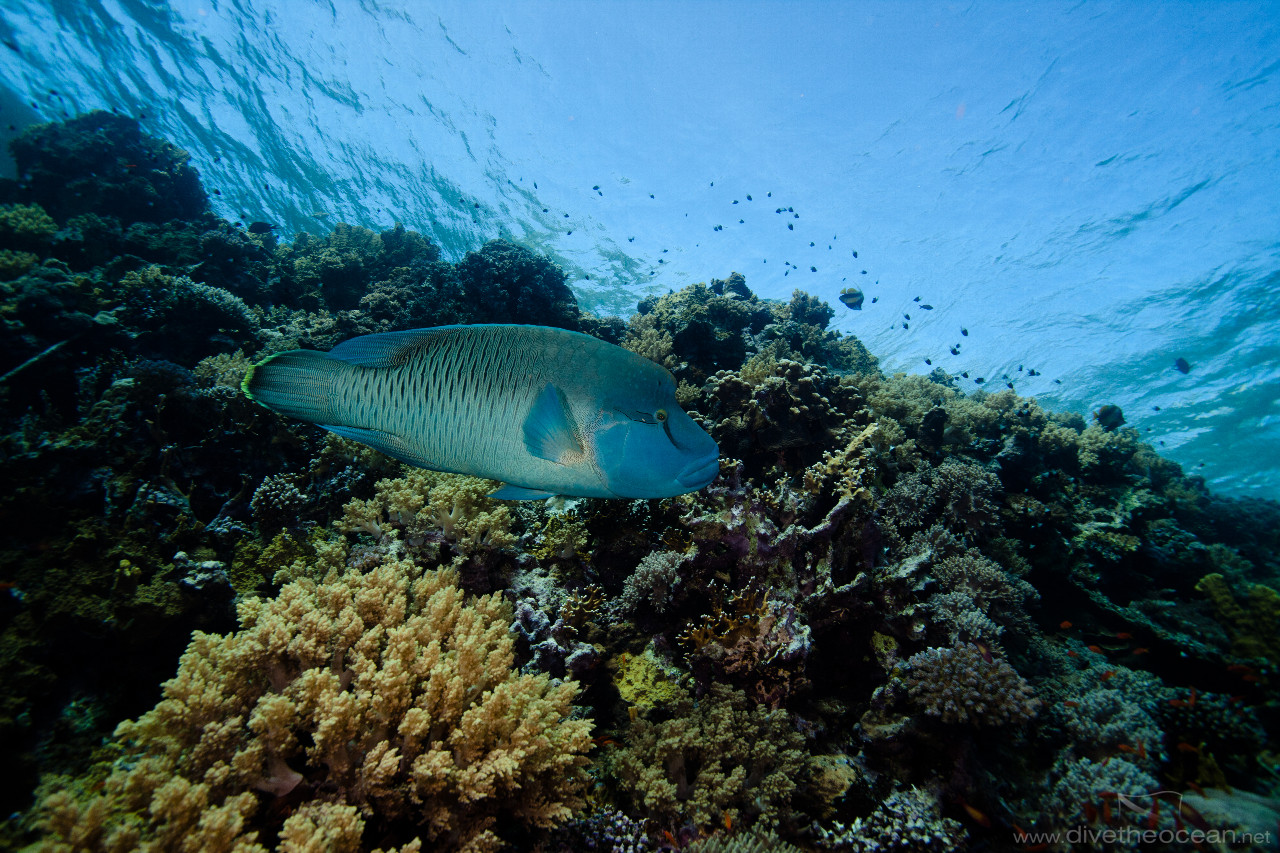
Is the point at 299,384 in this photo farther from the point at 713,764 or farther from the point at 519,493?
the point at 713,764

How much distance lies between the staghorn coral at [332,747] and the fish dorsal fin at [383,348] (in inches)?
71.8

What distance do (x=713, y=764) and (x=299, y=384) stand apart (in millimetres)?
3378

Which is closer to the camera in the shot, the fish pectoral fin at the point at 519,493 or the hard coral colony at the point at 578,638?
the fish pectoral fin at the point at 519,493

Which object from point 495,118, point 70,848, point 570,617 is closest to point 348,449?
point 570,617

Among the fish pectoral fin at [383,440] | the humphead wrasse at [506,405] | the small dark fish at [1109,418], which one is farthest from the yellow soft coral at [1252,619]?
the fish pectoral fin at [383,440]

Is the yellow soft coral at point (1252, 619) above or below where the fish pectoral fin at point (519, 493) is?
above

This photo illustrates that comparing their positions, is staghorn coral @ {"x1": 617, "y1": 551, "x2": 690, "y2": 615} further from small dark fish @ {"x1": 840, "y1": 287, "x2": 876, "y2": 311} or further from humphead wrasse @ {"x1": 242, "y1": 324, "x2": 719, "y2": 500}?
small dark fish @ {"x1": 840, "y1": 287, "x2": 876, "y2": 311}

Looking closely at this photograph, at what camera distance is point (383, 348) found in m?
1.71

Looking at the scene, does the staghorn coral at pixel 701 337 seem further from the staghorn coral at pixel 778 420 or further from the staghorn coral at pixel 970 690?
the staghorn coral at pixel 970 690

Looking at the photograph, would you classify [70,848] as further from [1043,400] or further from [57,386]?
[1043,400]

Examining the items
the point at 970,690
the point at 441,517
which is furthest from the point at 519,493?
the point at 970,690

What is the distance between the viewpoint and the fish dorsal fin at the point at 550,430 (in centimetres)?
168

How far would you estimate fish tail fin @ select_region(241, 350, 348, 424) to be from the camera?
162 cm

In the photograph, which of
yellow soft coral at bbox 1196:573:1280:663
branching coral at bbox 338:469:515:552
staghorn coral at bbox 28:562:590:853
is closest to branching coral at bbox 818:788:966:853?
staghorn coral at bbox 28:562:590:853
